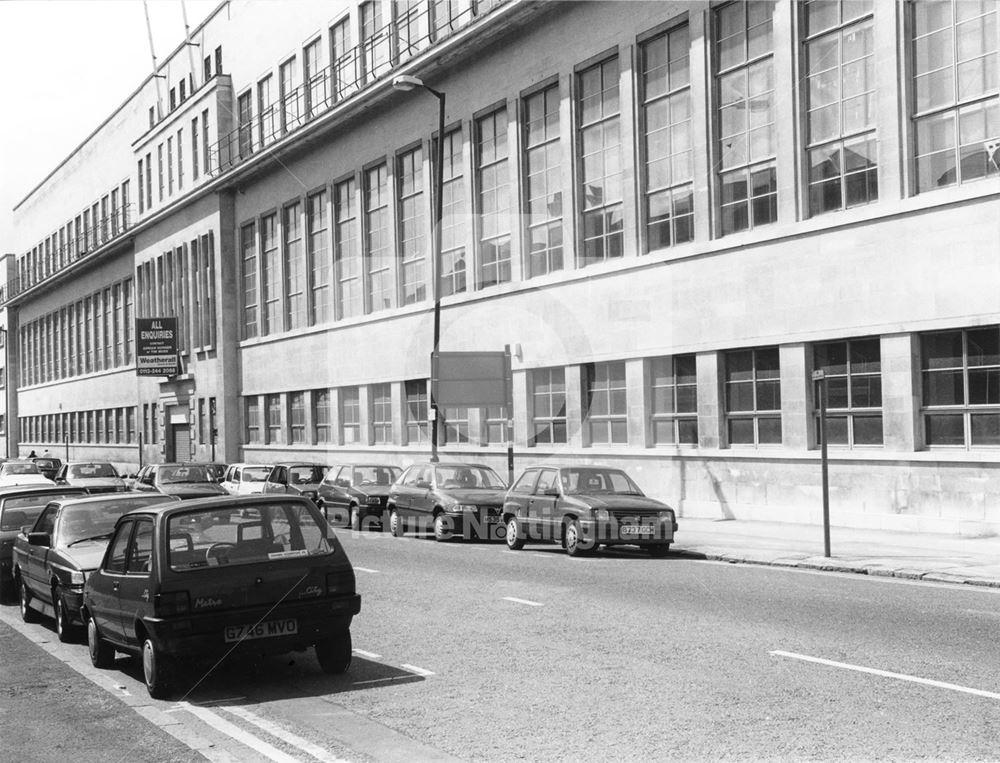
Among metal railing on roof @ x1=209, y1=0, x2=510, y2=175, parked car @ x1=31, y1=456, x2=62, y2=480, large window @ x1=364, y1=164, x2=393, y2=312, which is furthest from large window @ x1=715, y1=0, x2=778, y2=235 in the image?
parked car @ x1=31, y1=456, x2=62, y2=480

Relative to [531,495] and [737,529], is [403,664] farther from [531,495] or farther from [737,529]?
[737,529]

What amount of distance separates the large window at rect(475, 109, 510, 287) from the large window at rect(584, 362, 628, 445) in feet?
18.5

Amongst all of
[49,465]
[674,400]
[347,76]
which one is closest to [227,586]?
[674,400]

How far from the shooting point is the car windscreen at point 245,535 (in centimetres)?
908

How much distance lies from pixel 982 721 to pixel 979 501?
1465cm

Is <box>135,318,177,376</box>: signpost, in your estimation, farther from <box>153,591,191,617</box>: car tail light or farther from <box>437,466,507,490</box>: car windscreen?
<box>153,591,191,617</box>: car tail light

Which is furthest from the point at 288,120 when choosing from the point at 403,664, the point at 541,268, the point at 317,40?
the point at 403,664

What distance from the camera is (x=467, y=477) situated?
2414 centimetres

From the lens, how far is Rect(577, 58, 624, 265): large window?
30.7 meters

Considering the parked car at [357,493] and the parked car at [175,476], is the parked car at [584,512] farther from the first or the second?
the parked car at [175,476]

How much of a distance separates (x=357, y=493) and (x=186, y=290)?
38.2 meters

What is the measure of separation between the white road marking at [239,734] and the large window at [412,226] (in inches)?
1264

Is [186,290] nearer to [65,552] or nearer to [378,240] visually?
[378,240]

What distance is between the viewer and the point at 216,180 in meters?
55.4
